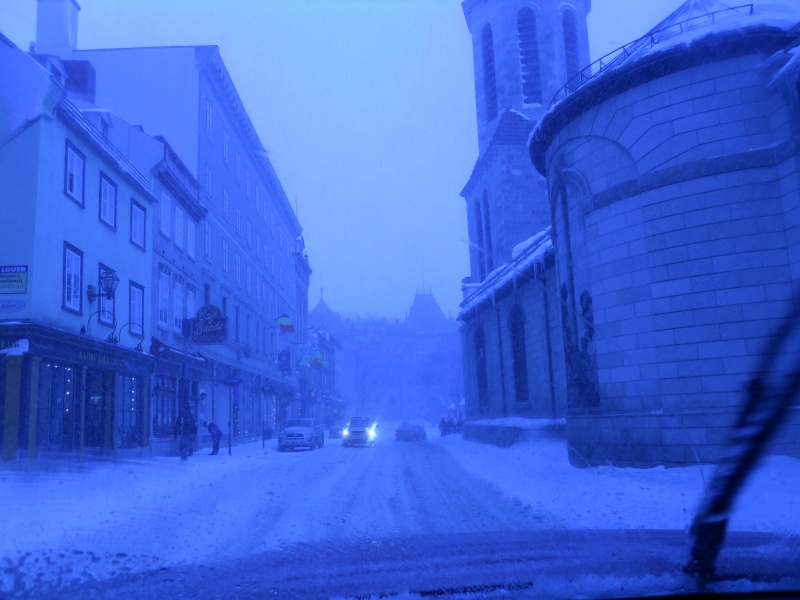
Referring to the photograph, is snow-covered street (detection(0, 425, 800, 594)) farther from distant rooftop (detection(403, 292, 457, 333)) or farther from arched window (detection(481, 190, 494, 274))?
distant rooftop (detection(403, 292, 457, 333))

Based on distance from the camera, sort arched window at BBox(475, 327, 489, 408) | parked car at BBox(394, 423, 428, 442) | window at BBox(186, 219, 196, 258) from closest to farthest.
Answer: window at BBox(186, 219, 196, 258), arched window at BBox(475, 327, 489, 408), parked car at BBox(394, 423, 428, 442)

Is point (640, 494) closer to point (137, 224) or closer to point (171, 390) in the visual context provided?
point (137, 224)

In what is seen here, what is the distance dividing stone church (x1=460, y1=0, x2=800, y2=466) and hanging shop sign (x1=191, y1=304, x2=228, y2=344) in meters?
14.6

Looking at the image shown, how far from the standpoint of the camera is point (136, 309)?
984 inches

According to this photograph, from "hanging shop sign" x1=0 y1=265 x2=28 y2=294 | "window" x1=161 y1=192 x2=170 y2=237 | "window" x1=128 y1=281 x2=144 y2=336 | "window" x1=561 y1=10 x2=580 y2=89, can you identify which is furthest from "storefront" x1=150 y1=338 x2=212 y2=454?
"window" x1=561 y1=10 x2=580 y2=89

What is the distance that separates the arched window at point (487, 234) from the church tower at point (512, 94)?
0.06m

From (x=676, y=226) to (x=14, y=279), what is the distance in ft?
47.6

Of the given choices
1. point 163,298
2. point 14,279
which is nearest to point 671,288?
point 14,279

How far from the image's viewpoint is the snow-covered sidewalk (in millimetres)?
9234

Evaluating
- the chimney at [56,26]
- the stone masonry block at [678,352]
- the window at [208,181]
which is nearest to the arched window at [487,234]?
the window at [208,181]

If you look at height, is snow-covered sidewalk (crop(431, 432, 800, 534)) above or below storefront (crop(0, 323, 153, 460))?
below

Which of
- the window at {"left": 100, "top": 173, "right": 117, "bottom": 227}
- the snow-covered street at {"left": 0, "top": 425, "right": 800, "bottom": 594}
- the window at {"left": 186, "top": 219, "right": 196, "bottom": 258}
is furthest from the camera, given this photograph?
the window at {"left": 186, "top": 219, "right": 196, "bottom": 258}

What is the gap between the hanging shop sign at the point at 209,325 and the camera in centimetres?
2942

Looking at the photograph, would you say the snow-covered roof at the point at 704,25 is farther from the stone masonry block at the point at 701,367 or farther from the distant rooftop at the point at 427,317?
the distant rooftop at the point at 427,317
